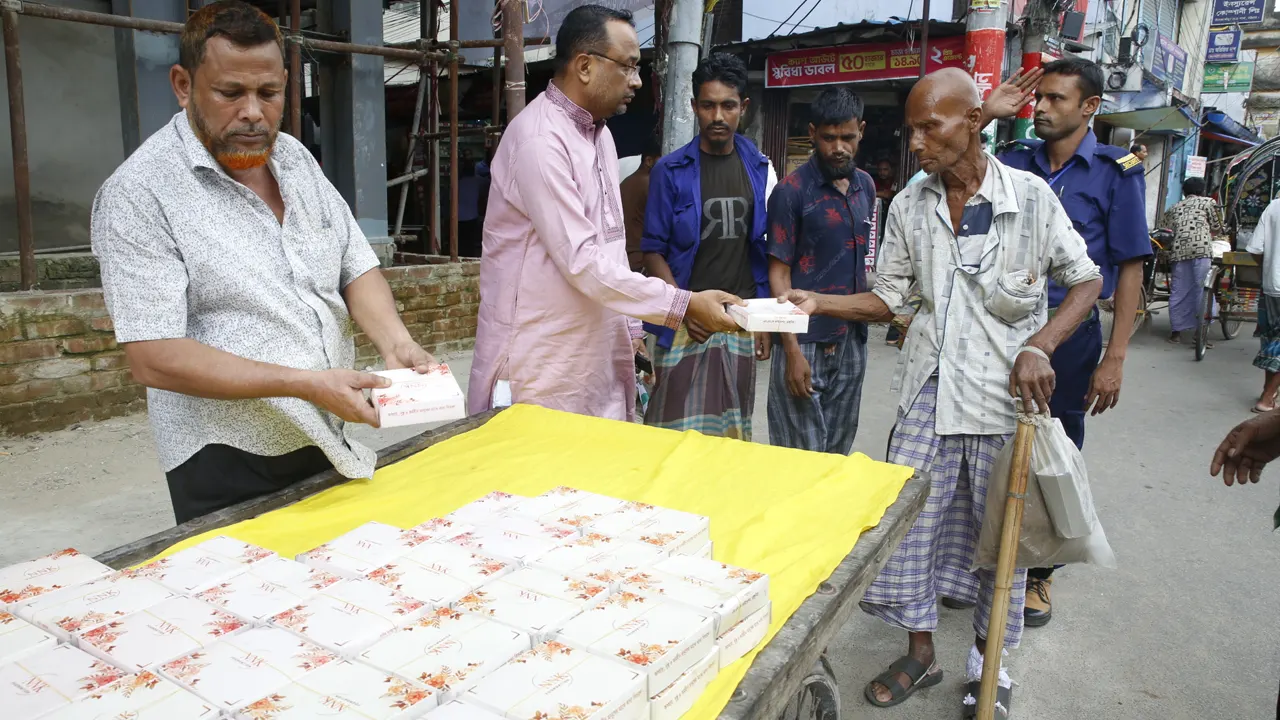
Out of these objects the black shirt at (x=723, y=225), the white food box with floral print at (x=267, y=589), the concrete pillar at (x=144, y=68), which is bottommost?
the white food box with floral print at (x=267, y=589)

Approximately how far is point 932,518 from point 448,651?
191 centimetres

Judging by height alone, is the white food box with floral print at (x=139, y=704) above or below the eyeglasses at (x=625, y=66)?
below

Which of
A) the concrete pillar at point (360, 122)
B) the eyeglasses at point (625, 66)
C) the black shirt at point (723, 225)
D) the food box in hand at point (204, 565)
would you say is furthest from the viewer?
the concrete pillar at point (360, 122)

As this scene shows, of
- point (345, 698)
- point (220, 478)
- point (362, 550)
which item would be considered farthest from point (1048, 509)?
point (220, 478)

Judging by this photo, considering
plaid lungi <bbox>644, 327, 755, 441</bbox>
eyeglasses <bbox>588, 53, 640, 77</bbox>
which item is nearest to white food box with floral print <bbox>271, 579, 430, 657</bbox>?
eyeglasses <bbox>588, 53, 640, 77</bbox>

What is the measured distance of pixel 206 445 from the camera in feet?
6.11

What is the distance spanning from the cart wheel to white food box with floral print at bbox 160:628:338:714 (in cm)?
124

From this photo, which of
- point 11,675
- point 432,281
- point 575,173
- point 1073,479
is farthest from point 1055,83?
point 432,281

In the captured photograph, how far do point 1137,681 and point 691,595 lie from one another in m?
2.30

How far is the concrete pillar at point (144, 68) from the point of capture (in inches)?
229

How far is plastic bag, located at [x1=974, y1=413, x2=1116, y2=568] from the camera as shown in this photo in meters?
2.37

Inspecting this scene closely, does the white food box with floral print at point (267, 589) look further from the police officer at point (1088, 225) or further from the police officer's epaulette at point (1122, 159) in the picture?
the police officer's epaulette at point (1122, 159)

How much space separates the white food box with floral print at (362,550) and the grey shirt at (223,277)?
42cm

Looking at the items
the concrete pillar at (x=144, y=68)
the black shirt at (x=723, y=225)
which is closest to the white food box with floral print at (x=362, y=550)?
the black shirt at (x=723, y=225)
